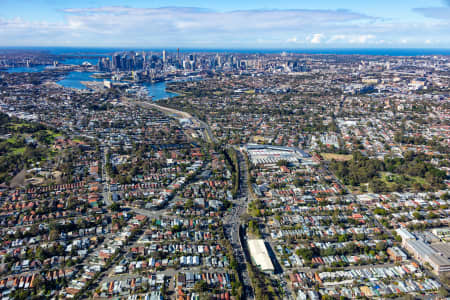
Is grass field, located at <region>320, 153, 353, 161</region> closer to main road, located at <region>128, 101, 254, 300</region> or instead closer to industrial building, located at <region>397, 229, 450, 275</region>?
main road, located at <region>128, 101, 254, 300</region>

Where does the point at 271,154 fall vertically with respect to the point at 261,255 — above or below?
above

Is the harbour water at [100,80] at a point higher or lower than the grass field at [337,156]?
higher

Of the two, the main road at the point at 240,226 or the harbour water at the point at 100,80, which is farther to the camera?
the harbour water at the point at 100,80

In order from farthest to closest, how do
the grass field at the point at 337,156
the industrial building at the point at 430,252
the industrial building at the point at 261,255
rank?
the grass field at the point at 337,156, the industrial building at the point at 430,252, the industrial building at the point at 261,255

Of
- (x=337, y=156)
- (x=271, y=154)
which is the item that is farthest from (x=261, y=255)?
(x=337, y=156)

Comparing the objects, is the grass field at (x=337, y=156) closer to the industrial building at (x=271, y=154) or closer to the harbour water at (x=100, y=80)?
the industrial building at (x=271, y=154)

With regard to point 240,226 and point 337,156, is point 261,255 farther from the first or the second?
point 337,156

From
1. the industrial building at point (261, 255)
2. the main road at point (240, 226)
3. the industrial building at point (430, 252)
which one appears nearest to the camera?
the main road at point (240, 226)

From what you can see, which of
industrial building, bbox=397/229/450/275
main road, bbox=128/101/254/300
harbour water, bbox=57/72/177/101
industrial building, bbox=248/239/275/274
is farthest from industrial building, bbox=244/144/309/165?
harbour water, bbox=57/72/177/101

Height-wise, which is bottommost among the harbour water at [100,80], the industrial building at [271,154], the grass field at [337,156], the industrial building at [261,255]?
the industrial building at [261,255]

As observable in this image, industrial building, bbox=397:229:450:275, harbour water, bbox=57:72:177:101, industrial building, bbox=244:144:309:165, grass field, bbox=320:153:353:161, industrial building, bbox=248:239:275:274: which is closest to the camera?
industrial building, bbox=248:239:275:274

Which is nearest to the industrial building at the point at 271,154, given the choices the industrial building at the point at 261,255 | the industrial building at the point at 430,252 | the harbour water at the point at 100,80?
the industrial building at the point at 261,255

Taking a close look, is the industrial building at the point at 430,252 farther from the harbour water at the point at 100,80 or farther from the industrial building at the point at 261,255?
the harbour water at the point at 100,80
